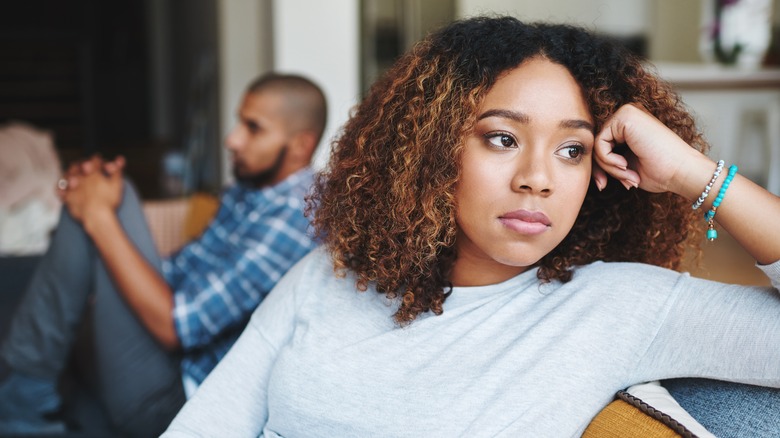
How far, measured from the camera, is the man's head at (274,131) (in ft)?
7.20

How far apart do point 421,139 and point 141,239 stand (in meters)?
1.08

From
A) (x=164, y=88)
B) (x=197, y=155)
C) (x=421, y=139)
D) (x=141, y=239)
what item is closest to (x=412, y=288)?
(x=421, y=139)

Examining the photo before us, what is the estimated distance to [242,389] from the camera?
3.97ft

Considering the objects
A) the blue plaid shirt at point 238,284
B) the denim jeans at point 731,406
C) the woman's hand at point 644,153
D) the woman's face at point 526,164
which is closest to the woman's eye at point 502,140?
the woman's face at point 526,164

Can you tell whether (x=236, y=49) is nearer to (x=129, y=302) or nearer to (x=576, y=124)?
(x=129, y=302)

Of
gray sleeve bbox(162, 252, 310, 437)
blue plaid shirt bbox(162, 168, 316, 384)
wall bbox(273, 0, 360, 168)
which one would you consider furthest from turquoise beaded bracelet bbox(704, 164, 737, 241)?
A: wall bbox(273, 0, 360, 168)

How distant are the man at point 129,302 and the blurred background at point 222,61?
0.82 m

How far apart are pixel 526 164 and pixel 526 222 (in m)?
0.07

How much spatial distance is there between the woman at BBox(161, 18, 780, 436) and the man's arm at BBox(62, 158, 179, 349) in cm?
60

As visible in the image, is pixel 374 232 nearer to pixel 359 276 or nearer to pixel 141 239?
pixel 359 276

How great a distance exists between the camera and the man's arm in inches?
70.1

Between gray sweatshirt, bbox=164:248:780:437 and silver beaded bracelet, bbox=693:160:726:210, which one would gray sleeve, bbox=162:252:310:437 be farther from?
silver beaded bracelet, bbox=693:160:726:210

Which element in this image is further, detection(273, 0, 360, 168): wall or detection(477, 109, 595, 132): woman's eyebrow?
detection(273, 0, 360, 168): wall

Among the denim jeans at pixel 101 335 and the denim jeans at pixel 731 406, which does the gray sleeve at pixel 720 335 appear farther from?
the denim jeans at pixel 101 335
